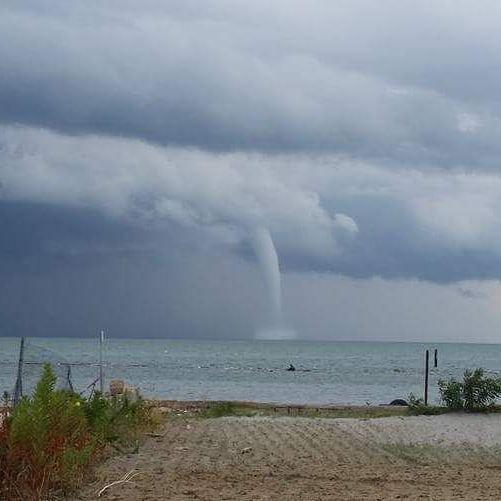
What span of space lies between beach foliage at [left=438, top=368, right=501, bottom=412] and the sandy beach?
65 cm

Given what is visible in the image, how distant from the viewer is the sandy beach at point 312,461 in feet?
41.9

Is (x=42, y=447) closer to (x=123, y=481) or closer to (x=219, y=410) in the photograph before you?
(x=123, y=481)

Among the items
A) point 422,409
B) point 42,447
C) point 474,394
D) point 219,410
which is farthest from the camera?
point 219,410

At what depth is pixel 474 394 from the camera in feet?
80.6

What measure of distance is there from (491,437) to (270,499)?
9.49m

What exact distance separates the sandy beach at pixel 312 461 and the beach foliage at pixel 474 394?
0.65 m

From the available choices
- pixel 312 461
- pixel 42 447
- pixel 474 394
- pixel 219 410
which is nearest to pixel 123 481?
pixel 42 447

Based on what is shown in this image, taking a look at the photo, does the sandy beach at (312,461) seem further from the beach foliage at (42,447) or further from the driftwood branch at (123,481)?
the beach foliage at (42,447)

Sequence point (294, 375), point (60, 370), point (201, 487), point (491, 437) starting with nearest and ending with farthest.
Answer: point (201, 487) < point (60, 370) < point (491, 437) < point (294, 375)

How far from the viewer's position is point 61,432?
11.8 meters

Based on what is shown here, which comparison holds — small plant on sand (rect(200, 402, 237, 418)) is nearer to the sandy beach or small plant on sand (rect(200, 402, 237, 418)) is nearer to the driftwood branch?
the sandy beach

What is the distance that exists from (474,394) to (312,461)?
962cm

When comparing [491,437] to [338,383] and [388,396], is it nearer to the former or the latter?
[388,396]

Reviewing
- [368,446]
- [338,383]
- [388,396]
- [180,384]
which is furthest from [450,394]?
[338,383]
